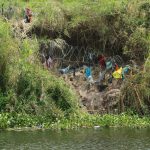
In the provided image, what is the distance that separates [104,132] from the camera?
28.0m

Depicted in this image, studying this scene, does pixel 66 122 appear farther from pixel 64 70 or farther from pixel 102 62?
pixel 102 62

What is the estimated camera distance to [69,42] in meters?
38.1

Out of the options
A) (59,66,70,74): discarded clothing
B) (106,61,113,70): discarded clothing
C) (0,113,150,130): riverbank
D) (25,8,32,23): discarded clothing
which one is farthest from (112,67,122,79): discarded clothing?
(25,8,32,23): discarded clothing

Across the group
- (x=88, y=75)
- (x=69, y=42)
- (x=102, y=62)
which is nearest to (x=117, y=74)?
(x=88, y=75)

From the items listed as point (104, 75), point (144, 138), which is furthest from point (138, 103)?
point (144, 138)

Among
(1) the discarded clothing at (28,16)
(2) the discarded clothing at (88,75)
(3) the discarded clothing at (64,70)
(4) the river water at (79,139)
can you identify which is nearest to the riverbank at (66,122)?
(4) the river water at (79,139)

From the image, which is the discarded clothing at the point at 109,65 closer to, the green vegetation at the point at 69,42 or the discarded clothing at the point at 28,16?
the green vegetation at the point at 69,42

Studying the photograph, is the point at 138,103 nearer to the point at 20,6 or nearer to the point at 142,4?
the point at 142,4

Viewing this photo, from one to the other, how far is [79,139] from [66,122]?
4.41 metres

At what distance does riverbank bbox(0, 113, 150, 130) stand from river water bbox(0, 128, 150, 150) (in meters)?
1.01

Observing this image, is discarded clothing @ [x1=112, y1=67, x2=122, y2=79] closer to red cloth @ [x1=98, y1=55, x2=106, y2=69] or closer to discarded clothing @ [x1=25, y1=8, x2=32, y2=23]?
red cloth @ [x1=98, y1=55, x2=106, y2=69]

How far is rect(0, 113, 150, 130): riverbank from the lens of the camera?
29.7 meters

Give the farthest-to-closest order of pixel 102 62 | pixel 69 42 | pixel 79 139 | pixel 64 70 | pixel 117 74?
pixel 69 42
pixel 102 62
pixel 64 70
pixel 117 74
pixel 79 139

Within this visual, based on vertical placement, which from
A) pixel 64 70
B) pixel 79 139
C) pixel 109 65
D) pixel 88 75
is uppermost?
pixel 109 65
